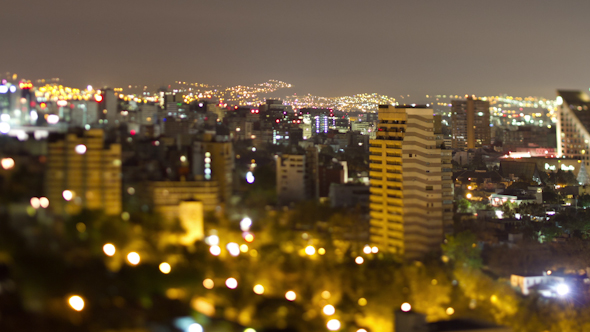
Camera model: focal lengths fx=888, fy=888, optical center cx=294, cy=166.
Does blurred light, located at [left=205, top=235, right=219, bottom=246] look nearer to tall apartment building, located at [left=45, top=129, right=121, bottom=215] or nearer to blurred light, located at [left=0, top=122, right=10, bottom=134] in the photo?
tall apartment building, located at [left=45, top=129, right=121, bottom=215]

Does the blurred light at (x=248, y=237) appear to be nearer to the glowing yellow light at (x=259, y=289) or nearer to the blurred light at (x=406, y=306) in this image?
the glowing yellow light at (x=259, y=289)

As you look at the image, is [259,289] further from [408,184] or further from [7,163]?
[408,184]

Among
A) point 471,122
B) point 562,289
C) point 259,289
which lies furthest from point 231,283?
point 471,122

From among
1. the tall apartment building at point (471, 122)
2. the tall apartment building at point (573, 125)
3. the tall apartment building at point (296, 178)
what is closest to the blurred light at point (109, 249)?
the tall apartment building at point (296, 178)

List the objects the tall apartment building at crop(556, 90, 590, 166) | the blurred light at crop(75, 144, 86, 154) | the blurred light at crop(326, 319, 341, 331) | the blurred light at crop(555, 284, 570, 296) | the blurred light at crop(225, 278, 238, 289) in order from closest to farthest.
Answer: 1. the blurred light at crop(225, 278, 238, 289)
2. the blurred light at crop(326, 319, 341, 331)
3. the blurred light at crop(75, 144, 86, 154)
4. the blurred light at crop(555, 284, 570, 296)
5. the tall apartment building at crop(556, 90, 590, 166)

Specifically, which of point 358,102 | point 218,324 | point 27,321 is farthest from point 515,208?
point 27,321

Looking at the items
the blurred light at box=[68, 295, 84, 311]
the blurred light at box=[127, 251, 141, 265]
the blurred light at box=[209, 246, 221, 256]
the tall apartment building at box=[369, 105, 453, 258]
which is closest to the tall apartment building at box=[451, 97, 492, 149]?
the tall apartment building at box=[369, 105, 453, 258]
